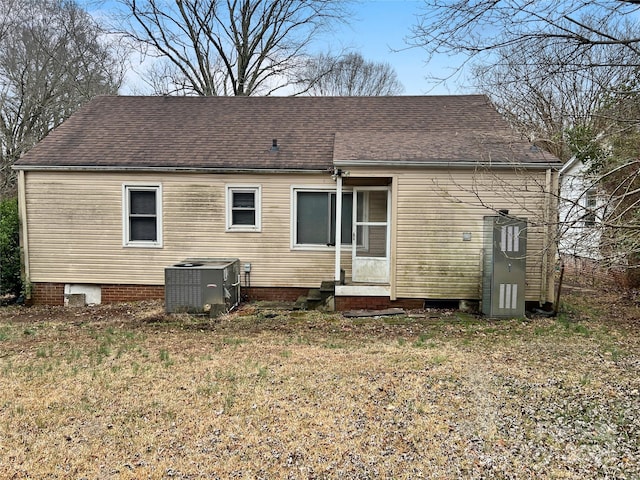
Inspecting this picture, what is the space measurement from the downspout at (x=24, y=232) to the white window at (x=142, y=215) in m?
2.16

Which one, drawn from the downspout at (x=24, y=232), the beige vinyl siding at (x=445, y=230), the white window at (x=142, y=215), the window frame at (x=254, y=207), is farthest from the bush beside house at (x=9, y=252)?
the beige vinyl siding at (x=445, y=230)

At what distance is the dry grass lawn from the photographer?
3334 mm

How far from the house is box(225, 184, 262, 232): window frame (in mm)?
25

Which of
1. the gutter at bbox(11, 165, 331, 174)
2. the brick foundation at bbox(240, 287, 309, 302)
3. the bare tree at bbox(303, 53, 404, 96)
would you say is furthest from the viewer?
the bare tree at bbox(303, 53, 404, 96)

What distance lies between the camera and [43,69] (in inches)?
854

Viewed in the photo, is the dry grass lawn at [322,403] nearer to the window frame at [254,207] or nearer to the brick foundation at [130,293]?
the brick foundation at [130,293]

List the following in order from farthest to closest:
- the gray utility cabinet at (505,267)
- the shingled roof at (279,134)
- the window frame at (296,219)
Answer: the window frame at (296,219) < the shingled roof at (279,134) < the gray utility cabinet at (505,267)

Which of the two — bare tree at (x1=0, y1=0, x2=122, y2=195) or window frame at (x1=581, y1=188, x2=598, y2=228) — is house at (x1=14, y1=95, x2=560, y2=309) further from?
bare tree at (x1=0, y1=0, x2=122, y2=195)

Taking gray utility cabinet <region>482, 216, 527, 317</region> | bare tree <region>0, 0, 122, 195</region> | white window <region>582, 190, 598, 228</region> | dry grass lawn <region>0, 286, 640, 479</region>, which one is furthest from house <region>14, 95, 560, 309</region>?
bare tree <region>0, 0, 122, 195</region>

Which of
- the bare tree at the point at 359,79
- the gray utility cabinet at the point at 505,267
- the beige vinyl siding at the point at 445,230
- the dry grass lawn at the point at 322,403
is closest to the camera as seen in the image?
the dry grass lawn at the point at 322,403

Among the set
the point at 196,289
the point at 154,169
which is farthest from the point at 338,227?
the point at 154,169

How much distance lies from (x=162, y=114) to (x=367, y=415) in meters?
10.4

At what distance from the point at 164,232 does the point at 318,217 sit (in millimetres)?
3425

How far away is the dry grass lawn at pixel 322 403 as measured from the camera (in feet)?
10.9
